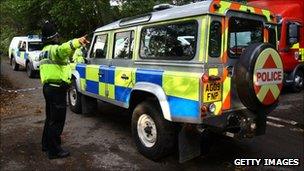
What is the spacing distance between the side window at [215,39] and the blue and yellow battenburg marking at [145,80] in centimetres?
37

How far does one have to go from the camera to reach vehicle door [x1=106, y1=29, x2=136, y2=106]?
19.9ft

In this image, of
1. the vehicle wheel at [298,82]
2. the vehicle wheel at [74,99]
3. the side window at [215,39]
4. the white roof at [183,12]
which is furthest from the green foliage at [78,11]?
the side window at [215,39]

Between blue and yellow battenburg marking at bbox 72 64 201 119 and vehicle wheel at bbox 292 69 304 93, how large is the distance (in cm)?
642

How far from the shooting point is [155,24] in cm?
561

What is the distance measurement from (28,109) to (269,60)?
609 centimetres

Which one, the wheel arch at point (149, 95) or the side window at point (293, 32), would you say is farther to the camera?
the side window at point (293, 32)

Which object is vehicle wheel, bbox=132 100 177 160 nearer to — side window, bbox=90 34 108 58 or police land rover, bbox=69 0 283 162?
police land rover, bbox=69 0 283 162

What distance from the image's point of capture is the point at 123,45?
6.54m

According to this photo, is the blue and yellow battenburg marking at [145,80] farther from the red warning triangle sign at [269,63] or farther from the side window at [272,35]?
the side window at [272,35]

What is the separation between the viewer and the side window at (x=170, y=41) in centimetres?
494

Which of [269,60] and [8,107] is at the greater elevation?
[269,60]

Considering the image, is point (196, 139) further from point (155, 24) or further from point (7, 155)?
point (7, 155)

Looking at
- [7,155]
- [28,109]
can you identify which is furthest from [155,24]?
[28,109]

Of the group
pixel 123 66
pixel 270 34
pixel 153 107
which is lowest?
pixel 153 107
